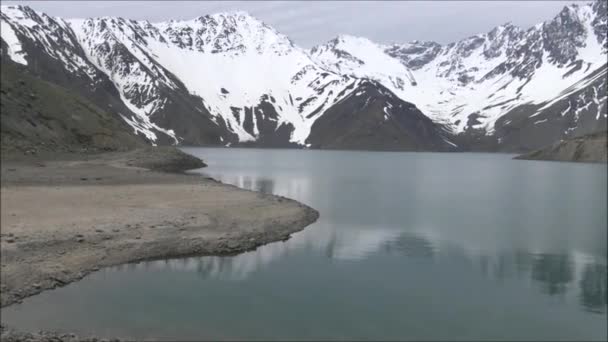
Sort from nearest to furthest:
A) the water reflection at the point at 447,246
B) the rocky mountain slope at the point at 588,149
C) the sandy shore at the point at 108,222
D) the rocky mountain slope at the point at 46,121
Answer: the sandy shore at the point at 108,222 < the water reflection at the point at 447,246 < the rocky mountain slope at the point at 46,121 < the rocky mountain slope at the point at 588,149

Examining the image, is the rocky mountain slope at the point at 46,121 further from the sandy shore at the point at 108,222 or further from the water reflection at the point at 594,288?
the water reflection at the point at 594,288

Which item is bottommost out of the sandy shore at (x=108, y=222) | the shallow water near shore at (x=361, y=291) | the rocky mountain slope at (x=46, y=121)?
the shallow water near shore at (x=361, y=291)

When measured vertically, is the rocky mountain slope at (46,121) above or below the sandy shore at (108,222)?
above

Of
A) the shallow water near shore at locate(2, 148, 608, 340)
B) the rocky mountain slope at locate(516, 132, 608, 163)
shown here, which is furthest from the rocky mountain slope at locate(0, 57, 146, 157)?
the rocky mountain slope at locate(516, 132, 608, 163)

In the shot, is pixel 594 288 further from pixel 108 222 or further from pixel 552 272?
pixel 108 222

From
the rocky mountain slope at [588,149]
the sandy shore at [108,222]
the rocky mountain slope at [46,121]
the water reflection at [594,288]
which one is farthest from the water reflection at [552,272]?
the rocky mountain slope at [588,149]

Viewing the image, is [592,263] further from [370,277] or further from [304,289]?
[304,289]

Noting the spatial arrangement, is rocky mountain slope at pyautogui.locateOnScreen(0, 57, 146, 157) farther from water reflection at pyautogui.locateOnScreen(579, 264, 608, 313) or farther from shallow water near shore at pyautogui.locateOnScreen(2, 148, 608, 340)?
water reflection at pyautogui.locateOnScreen(579, 264, 608, 313)

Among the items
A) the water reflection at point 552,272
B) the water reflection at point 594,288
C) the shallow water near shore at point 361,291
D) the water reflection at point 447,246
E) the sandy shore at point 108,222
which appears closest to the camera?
the shallow water near shore at point 361,291
